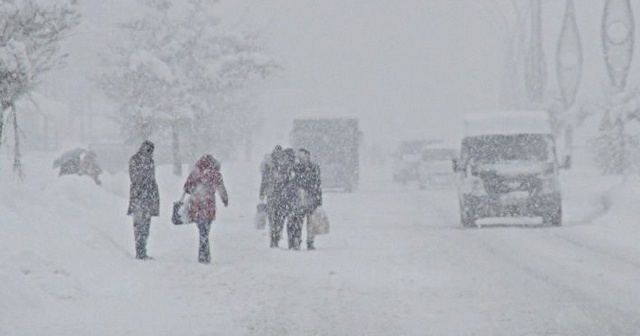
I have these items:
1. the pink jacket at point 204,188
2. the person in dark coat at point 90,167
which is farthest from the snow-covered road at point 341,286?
the person in dark coat at point 90,167

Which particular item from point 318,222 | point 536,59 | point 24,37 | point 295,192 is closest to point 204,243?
point 295,192

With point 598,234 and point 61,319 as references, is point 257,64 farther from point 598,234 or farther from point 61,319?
point 61,319

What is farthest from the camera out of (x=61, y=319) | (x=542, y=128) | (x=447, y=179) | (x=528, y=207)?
(x=447, y=179)

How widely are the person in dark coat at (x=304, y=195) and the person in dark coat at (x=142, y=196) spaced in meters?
2.63

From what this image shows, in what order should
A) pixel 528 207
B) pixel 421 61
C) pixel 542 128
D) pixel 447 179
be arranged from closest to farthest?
pixel 528 207
pixel 542 128
pixel 447 179
pixel 421 61

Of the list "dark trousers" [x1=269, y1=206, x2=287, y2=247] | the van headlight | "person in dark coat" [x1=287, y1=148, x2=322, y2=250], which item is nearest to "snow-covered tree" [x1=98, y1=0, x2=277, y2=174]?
the van headlight

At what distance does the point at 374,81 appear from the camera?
5768 inches

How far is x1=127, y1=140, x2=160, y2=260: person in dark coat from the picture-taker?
1644 centimetres

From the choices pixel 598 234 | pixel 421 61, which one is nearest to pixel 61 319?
pixel 598 234

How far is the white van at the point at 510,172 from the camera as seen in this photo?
74.7 ft

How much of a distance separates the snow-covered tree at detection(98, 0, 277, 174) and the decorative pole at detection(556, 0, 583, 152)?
1134cm

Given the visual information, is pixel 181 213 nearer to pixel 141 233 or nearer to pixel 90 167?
pixel 141 233

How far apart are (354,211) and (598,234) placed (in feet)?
32.1

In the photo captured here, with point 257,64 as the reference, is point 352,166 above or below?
below
